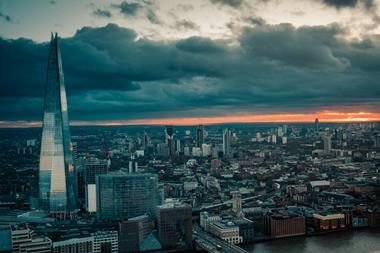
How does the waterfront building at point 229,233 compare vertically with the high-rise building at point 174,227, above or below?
below

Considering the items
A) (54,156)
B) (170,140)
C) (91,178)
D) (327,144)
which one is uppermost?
(54,156)

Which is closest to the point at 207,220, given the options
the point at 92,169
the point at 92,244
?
the point at 92,244

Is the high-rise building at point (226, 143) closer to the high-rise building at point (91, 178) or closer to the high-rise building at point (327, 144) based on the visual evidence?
the high-rise building at point (327, 144)

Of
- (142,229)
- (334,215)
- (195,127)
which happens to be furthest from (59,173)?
(195,127)

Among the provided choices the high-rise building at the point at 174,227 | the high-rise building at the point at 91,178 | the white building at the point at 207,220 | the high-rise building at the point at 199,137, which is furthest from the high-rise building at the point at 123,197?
the high-rise building at the point at 199,137

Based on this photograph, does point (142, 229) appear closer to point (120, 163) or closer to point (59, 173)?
point (59, 173)

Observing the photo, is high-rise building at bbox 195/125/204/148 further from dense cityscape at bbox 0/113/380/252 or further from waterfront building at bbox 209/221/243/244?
waterfront building at bbox 209/221/243/244

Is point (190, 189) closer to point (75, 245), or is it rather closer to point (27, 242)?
point (75, 245)
